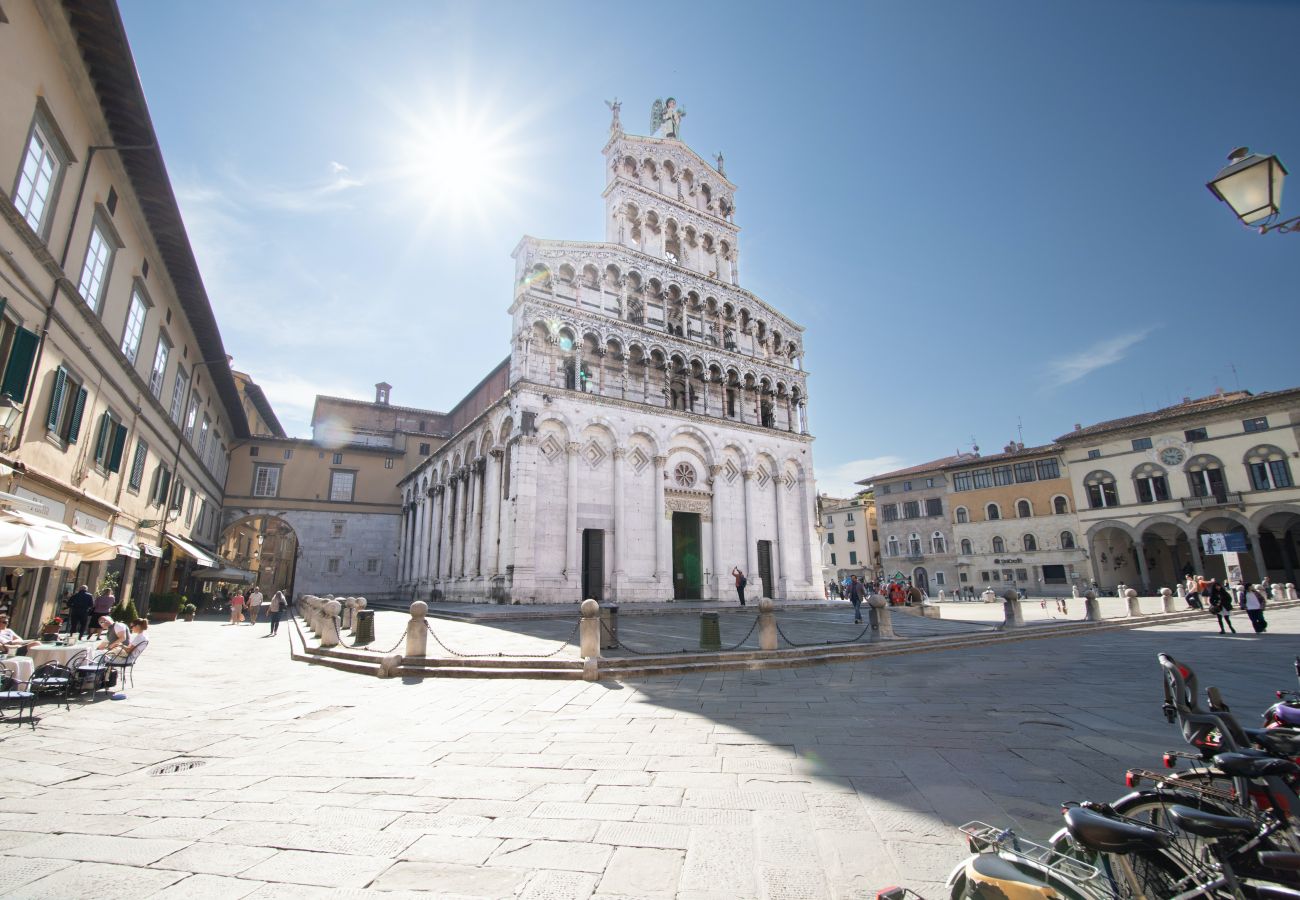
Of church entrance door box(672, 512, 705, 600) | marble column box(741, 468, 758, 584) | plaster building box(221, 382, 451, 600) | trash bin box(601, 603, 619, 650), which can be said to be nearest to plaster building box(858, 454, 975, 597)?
marble column box(741, 468, 758, 584)

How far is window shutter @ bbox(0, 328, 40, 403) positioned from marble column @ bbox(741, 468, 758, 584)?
917 inches

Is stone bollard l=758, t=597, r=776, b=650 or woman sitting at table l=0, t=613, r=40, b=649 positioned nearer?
woman sitting at table l=0, t=613, r=40, b=649

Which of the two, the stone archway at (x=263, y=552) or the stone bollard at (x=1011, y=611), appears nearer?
the stone bollard at (x=1011, y=611)

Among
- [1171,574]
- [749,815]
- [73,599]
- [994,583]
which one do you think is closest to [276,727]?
[749,815]

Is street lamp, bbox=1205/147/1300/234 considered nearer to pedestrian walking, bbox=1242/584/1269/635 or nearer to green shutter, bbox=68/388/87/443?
pedestrian walking, bbox=1242/584/1269/635

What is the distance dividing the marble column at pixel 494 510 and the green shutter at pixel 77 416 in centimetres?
1297

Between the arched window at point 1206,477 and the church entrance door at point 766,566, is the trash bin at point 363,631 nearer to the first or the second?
the church entrance door at point 766,566

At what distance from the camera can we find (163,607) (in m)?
22.5

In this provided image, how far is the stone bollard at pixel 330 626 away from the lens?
12.1m

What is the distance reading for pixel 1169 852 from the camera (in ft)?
6.81

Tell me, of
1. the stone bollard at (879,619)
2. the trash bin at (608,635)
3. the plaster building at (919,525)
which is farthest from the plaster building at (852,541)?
the trash bin at (608,635)

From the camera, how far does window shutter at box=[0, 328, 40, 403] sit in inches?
352

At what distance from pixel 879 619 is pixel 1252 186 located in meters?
10.8

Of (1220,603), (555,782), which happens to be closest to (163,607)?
(555,782)
